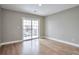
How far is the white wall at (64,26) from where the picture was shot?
9.04 ft

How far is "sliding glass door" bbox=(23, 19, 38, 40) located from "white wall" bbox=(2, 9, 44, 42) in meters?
0.15

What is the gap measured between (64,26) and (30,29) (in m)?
1.08

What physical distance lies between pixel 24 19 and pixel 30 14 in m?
0.24

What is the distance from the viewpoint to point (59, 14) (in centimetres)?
275

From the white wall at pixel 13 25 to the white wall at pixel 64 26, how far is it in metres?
0.29

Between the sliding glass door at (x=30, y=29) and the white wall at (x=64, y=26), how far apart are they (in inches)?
13.4

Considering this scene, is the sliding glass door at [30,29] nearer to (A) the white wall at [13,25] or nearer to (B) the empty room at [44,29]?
(B) the empty room at [44,29]

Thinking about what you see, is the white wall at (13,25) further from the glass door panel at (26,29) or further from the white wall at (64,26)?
the white wall at (64,26)

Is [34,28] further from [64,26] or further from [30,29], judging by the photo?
[64,26]

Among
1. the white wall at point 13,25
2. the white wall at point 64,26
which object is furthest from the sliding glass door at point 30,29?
the white wall at point 64,26

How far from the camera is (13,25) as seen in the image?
2.97m

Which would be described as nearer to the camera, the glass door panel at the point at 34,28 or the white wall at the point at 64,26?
the glass door panel at the point at 34,28

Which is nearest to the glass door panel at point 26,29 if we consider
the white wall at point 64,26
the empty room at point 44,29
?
the empty room at point 44,29

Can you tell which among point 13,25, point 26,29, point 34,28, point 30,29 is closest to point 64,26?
point 34,28
